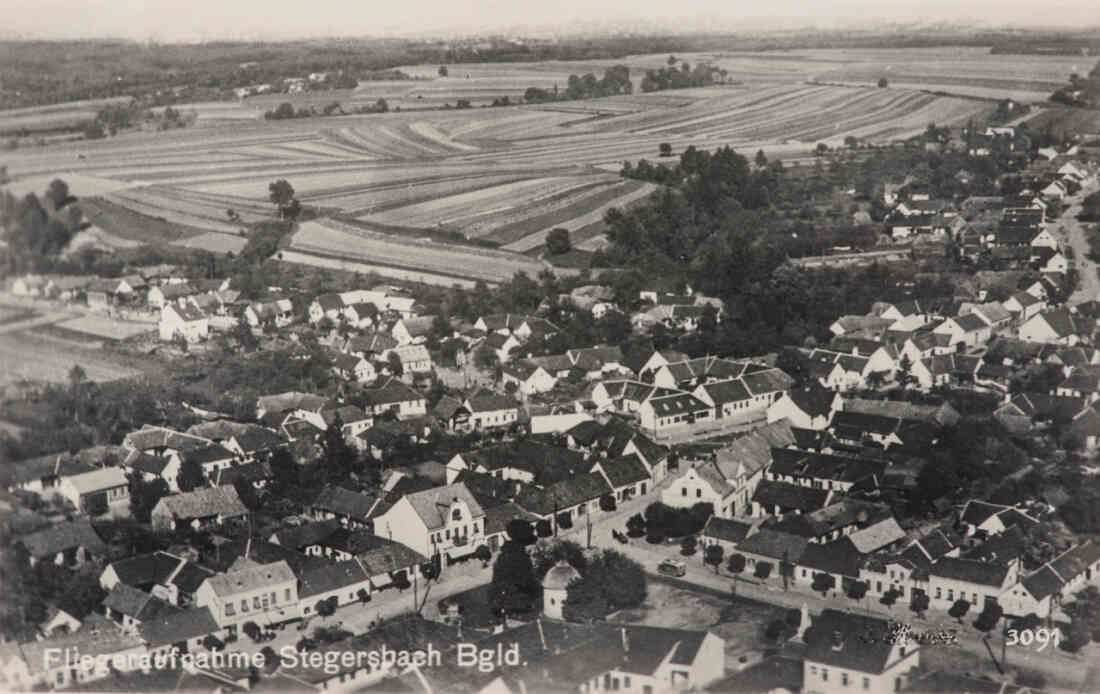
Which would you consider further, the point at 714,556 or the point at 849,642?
the point at 714,556

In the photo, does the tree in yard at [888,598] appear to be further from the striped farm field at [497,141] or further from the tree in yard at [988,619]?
the striped farm field at [497,141]

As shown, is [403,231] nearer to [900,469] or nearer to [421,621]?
[900,469]

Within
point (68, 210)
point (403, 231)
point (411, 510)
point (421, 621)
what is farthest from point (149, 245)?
point (421, 621)

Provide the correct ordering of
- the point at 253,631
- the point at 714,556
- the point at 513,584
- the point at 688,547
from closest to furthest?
1. the point at 253,631
2. the point at 513,584
3. the point at 714,556
4. the point at 688,547

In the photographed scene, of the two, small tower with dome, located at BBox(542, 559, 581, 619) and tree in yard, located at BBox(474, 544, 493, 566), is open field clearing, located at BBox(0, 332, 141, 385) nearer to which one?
tree in yard, located at BBox(474, 544, 493, 566)

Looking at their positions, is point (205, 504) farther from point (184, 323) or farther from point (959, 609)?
point (959, 609)

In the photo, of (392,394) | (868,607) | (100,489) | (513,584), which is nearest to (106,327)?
(100,489)
